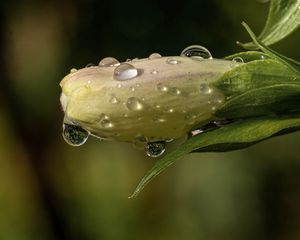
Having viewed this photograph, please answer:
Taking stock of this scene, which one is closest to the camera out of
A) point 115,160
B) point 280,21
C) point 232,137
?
point 232,137

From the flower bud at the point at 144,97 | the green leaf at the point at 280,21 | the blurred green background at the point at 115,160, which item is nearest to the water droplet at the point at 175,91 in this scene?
the flower bud at the point at 144,97

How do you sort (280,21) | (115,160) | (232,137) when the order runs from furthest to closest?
(115,160) → (280,21) → (232,137)

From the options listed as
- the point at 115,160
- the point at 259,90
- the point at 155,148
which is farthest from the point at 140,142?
the point at 115,160

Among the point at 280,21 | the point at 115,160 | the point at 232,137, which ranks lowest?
the point at 232,137

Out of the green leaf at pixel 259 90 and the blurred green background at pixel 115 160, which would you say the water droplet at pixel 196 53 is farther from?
the blurred green background at pixel 115 160

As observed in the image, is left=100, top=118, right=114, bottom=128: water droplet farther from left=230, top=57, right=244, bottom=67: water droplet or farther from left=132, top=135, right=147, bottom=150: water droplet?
left=230, top=57, right=244, bottom=67: water droplet

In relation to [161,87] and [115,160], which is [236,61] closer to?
[161,87]
